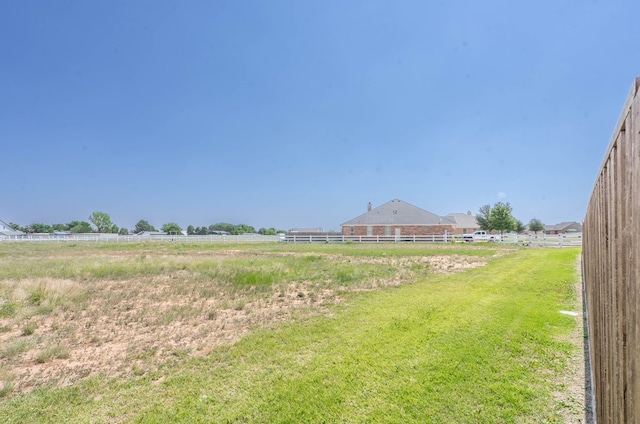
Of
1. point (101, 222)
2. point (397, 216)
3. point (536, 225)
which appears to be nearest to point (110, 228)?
point (101, 222)

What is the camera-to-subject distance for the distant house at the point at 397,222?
33844 mm

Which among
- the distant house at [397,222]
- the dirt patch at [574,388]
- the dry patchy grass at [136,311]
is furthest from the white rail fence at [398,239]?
the dirt patch at [574,388]

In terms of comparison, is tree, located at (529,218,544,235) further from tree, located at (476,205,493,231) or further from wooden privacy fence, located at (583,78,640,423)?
wooden privacy fence, located at (583,78,640,423)

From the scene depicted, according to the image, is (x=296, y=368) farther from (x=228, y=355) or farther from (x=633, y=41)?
(x=633, y=41)

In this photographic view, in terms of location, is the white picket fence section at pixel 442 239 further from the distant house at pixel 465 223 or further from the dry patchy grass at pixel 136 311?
the dry patchy grass at pixel 136 311

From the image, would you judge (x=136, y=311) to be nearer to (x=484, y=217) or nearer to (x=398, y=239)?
(x=398, y=239)

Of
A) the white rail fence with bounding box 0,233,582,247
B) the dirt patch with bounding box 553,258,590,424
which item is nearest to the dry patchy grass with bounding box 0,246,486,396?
the dirt patch with bounding box 553,258,590,424

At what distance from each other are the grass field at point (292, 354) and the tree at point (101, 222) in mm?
85985

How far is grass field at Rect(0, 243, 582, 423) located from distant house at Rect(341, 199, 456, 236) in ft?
87.6

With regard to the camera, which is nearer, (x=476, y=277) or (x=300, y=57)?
(x=476, y=277)

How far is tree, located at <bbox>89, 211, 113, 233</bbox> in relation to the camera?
77375 mm

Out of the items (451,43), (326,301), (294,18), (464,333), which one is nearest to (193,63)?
(294,18)

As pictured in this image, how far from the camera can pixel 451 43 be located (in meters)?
12.1

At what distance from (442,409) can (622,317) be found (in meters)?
2.09
